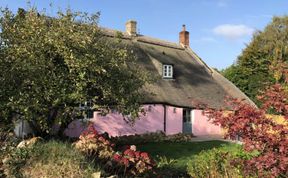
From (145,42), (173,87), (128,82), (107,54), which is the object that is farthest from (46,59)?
(145,42)

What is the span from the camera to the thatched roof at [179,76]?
28.0 m

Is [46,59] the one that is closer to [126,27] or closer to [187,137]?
[187,137]

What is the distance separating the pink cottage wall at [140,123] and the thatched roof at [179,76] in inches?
29.1

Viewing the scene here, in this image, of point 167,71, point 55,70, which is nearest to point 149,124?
point 167,71

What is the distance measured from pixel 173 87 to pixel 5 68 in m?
17.8

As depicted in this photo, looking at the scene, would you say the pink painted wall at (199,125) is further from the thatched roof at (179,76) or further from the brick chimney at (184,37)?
the brick chimney at (184,37)

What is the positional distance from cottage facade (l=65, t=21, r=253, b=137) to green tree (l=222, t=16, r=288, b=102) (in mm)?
14290

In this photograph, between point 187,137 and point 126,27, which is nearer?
point 187,137

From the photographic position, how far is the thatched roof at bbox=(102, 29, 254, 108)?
28.0 m

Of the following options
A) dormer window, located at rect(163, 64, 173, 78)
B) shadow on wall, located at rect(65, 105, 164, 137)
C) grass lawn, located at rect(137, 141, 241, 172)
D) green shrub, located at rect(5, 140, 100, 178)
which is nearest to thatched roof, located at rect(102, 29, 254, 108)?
dormer window, located at rect(163, 64, 173, 78)

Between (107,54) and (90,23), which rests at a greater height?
(90,23)

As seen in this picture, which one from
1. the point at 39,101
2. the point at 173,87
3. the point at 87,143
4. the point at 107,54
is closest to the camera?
the point at 87,143

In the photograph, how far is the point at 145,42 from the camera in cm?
3253

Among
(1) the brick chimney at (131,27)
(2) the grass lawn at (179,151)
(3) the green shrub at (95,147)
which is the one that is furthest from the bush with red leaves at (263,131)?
(1) the brick chimney at (131,27)
